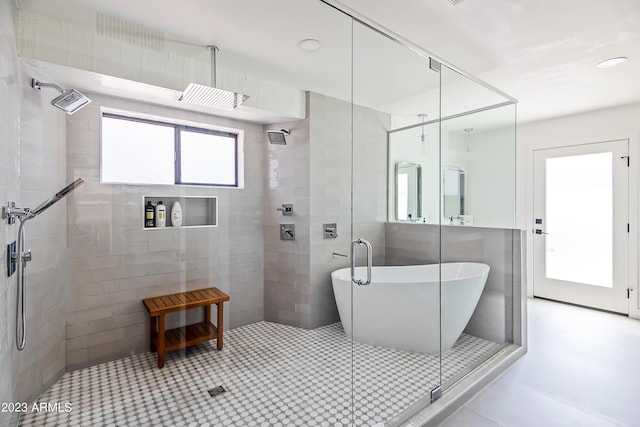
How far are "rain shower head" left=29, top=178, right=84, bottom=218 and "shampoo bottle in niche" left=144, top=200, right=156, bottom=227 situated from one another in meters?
0.43

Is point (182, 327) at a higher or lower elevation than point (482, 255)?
lower

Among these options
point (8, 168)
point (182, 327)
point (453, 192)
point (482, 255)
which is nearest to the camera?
point (8, 168)

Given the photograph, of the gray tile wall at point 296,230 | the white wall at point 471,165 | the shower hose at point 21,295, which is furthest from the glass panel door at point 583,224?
the shower hose at point 21,295

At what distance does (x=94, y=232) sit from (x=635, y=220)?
5.29 m

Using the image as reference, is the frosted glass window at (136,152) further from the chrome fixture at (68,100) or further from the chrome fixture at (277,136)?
the chrome fixture at (277,136)

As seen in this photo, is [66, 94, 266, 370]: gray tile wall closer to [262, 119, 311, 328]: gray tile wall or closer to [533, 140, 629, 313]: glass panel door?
[262, 119, 311, 328]: gray tile wall

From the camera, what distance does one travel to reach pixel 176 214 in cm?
247

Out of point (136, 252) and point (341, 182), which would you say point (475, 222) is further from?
point (136, 252)

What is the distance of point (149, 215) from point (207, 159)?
61 centimetres

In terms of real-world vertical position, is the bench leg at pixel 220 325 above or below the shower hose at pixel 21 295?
below

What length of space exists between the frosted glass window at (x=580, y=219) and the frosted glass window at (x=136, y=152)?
15.1ft

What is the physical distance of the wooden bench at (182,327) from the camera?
2.35 m

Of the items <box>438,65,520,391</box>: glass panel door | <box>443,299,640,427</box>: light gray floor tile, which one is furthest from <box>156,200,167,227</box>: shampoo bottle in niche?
<box>443,299,640,427</box>: light gray floor tile

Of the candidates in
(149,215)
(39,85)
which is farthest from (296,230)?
(39,85)
